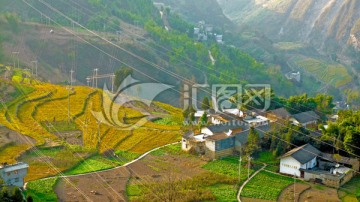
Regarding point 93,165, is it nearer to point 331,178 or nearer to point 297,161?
point 297,161

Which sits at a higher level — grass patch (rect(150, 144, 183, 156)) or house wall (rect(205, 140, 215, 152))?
house wall (rect(205, 140, 215, 152))

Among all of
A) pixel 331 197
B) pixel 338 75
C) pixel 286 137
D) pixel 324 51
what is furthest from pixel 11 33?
pixel 324 51

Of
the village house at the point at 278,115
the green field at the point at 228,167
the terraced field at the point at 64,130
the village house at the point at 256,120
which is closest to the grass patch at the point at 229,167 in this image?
the green field at the point at 228,167

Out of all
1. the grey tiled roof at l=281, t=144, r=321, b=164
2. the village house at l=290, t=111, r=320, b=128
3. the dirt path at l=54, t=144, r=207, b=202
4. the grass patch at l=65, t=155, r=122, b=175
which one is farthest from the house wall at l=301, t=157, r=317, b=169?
the grass patch at l=65, t=155, r=122, b=175

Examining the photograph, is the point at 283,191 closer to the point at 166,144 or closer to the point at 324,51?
the point at 166,144

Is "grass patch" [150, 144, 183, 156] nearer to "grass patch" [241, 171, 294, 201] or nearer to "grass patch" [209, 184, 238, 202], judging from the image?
"grass patch" [209, 184, 238, 202]

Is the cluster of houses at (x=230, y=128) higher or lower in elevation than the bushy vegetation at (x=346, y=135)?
lower

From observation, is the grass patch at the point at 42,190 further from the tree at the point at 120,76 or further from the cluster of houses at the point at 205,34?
the cluster of houses at the point at 205,34
